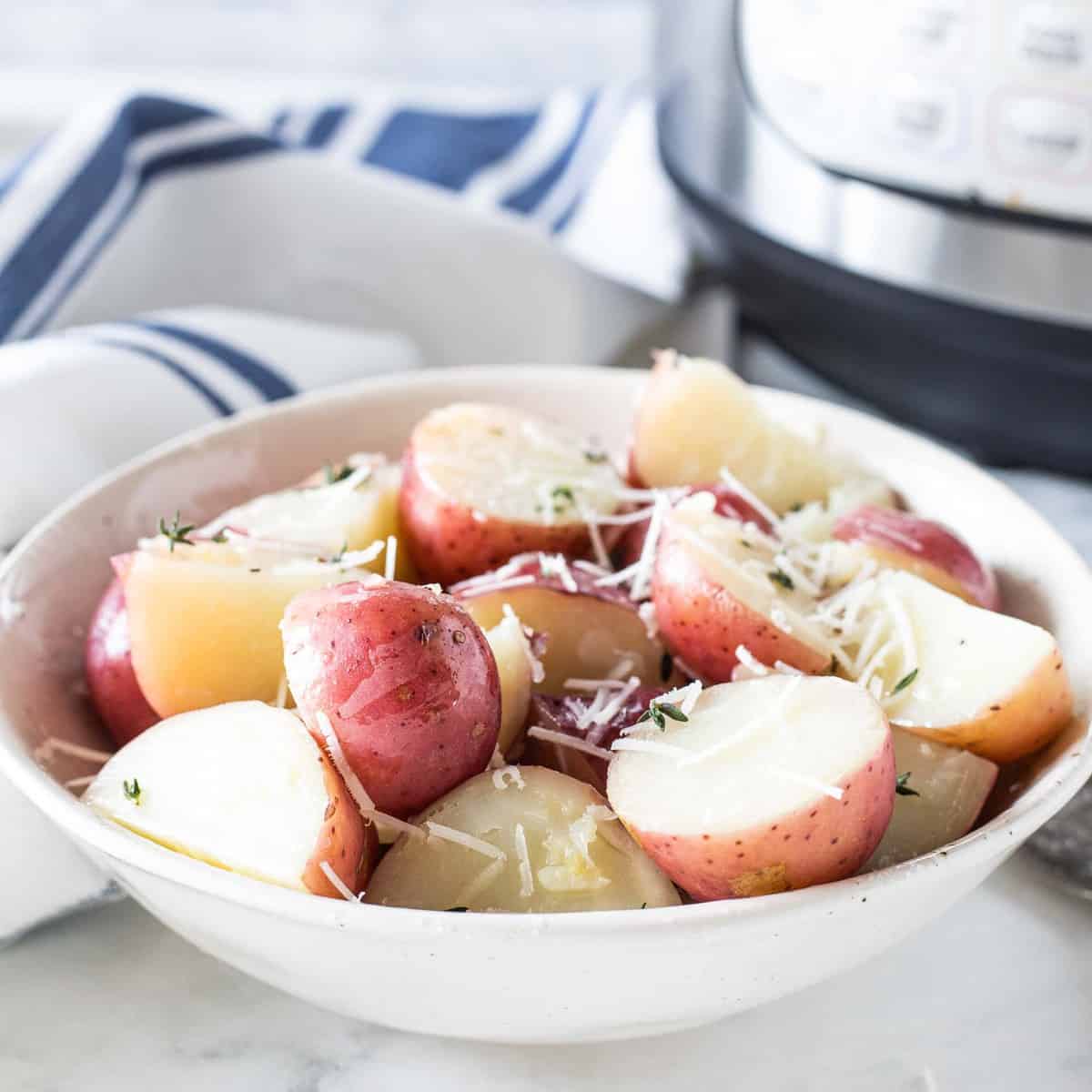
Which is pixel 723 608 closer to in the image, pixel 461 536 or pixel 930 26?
pixel 461 536

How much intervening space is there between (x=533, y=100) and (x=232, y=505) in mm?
729

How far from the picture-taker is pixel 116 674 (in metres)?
0.67

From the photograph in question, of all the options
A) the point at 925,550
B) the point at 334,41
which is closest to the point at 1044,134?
the point at 925,550

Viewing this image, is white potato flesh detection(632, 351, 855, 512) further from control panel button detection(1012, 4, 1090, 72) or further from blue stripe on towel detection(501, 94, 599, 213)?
blue stripe on towel detection(501, 94, 599, 213)

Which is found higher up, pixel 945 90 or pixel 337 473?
pixel 945 90

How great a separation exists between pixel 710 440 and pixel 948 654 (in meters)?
0.20

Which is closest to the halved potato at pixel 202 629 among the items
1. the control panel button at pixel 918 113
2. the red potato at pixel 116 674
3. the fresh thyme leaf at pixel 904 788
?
the red potato at pixel 116 674

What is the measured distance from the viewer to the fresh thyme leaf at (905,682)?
1.98ft

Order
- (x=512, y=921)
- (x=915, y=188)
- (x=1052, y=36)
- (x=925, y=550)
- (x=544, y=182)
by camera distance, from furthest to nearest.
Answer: (x=544, y=182) → (x=915, y=188) → (x=1052, y=36) → (x=925, y=550) → (x=512, y=921)

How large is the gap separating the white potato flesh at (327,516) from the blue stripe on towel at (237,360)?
0.75 ft

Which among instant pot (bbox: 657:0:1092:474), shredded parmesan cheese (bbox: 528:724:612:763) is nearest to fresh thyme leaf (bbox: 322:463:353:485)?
shredded parmesan cheese (bbox: 528:724:612:763)

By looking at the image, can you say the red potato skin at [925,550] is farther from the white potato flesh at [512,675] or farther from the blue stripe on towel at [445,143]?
the blue stripe on towel at [445,143]

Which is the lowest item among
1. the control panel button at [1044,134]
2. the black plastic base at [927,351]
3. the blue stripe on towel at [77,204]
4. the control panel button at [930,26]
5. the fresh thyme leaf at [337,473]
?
the black plastic base at [927,351]

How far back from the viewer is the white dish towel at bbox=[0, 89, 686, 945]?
89 centimetres
